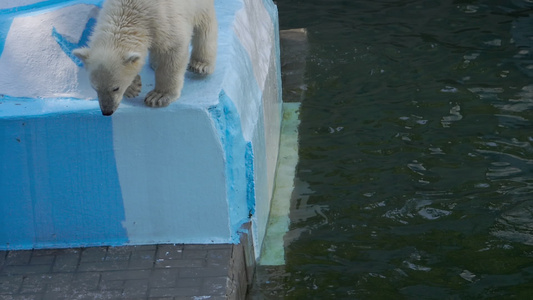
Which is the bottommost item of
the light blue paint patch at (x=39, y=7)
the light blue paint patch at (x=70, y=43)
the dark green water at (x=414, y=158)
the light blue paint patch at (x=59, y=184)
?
the dark green water at (x=414, y=158)

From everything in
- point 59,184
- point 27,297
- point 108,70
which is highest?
point 108,70

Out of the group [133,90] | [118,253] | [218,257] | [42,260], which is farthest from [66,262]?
[133,90]

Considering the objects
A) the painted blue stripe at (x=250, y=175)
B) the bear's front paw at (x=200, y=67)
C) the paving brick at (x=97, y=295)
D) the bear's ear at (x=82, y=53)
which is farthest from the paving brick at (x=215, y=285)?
the bear's ear at (x=82, y=53)

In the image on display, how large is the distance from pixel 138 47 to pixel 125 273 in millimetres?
1187

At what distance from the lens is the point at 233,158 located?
13.1ft

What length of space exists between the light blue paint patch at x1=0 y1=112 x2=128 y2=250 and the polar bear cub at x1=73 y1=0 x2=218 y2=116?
37 cm

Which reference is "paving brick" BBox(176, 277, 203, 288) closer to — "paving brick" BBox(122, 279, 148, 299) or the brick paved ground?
the brick paved ground

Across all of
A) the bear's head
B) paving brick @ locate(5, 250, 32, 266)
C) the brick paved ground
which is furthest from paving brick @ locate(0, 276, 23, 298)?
the bear's head

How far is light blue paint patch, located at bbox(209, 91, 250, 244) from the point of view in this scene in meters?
3.91

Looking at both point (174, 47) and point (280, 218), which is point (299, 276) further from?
point (174, 47)

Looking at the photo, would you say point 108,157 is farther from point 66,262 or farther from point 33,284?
point 33,284

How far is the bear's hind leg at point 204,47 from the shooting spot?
13.6ft

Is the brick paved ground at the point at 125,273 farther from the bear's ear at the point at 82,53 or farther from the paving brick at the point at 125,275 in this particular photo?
the bear's ear at the point at 82,53

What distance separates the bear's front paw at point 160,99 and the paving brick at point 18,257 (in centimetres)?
109
